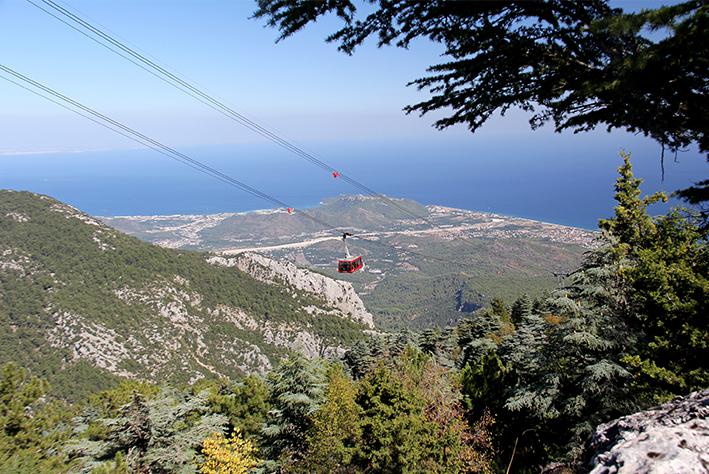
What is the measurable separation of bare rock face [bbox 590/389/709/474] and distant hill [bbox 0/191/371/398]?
179 feet

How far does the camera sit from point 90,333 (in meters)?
53.5

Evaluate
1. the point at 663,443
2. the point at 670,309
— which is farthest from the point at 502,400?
the point at 663,443

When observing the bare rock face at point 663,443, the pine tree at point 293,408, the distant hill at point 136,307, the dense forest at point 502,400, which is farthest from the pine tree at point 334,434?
the distant hill at point 136,307

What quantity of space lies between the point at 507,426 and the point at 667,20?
19.1m

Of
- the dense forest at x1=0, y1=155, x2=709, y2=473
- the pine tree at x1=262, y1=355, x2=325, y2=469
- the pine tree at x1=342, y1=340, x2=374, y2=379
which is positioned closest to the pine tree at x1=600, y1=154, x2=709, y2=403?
the dense forest at x1=0, y1=155, x2=709, y2=473

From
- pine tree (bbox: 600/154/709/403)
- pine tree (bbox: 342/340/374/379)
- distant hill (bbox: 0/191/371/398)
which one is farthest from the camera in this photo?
distant hill (bbox: 0/191/371/398)

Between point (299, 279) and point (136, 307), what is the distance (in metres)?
→ 34.1

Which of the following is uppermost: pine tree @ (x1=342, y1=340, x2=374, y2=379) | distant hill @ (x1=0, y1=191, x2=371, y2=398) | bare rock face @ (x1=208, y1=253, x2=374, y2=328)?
pine tree @ (x1=342, y1=340, x2=374, y2=379)

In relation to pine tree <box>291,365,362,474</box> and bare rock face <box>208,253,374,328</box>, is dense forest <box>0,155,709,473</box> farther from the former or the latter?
bare rock face <box>208,253,374,328</box>

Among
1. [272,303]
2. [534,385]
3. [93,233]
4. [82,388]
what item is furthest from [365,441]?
[93,233]

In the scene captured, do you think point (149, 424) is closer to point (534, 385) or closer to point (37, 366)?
point (534, 385)

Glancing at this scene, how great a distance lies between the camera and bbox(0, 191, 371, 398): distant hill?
51219mm

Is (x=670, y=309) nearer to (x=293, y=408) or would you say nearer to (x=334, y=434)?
(x=334, y=434)

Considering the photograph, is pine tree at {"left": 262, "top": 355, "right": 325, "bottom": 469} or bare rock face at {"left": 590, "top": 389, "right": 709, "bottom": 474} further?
pine tree at {"left": 262, "top": 355, "right": 325, "bottom": 469}
